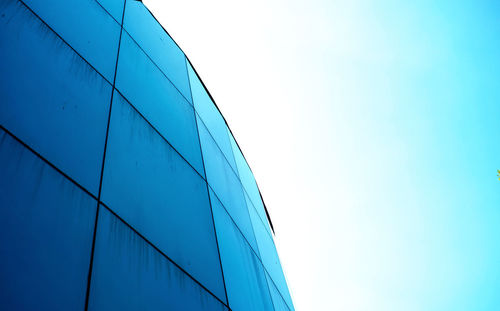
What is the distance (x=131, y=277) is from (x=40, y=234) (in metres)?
1.06

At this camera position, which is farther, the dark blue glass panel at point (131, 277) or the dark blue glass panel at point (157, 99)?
the dark blue glass panel at point (157, 99)

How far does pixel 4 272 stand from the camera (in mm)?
2453

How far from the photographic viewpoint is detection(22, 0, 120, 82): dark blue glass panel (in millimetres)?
5012

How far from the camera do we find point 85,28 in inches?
225

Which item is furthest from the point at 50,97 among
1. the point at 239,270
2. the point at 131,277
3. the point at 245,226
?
the point at 245,226

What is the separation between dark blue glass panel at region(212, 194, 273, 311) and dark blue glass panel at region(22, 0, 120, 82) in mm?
3471

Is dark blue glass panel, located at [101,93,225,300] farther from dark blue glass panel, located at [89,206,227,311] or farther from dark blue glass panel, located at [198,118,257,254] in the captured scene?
dark blue glass panel, located at [198,118,257,254]

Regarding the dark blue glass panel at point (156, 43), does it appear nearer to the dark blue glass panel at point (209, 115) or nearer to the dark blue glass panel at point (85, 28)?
the dark blue glass panel at point (209, 115)

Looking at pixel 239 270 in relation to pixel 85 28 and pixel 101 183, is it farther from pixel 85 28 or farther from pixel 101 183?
pixel 85 28

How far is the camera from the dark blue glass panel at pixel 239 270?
18.5ft

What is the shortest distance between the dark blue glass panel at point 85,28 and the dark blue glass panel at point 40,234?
260 cm

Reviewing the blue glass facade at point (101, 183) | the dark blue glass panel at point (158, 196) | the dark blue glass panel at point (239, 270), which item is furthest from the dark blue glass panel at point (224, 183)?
the dark blue glass panel at point (158, 196)

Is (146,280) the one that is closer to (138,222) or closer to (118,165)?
(138,222)

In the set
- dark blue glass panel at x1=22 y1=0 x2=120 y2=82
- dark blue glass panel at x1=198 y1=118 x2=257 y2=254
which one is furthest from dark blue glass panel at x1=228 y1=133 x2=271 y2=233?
dark blue glass panel at x1=22 y1=0 x2=120 y2=82
